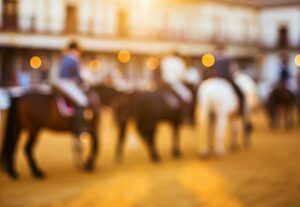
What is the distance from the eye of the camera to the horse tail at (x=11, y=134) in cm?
702

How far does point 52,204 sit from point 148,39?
13.2m

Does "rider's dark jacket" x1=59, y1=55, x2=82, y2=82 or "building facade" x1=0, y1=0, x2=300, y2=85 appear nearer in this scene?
"building facade" x1=0, y1=0, x2=300, y2=85

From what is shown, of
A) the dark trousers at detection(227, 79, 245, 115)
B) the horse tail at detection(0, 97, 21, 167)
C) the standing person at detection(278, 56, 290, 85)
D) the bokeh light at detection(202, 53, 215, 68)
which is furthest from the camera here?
the bokeh light at detection(202, 53, 215, 68)

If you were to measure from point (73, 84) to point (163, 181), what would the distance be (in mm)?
2320

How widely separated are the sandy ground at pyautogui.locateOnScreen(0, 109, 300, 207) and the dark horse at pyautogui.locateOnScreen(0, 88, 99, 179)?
0.30m

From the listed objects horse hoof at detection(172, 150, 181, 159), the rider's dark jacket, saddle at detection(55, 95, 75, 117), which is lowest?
horse hoof at detection(172, 150, 181, 159)

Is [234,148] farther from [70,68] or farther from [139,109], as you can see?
[70,68]

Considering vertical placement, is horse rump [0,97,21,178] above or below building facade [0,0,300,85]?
below

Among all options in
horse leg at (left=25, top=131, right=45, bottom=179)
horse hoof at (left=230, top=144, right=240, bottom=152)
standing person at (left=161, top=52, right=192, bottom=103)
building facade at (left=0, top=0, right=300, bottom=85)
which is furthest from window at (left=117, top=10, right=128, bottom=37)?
horse leg at (left=25, top=131, right=45, bottom=179)

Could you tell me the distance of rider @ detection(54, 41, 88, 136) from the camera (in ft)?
24.3

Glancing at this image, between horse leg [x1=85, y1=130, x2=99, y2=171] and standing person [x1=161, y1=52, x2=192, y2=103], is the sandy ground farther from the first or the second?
standing person [x1=161, y1=52, x2=192, y2=103]

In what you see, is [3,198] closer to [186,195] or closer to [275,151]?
[186,195]

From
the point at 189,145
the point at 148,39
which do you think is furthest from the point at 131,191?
the point at 148,39

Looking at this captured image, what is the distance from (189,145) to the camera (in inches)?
424
